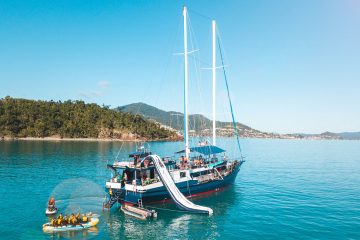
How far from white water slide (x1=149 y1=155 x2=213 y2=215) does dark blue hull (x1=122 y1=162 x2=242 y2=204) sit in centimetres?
120

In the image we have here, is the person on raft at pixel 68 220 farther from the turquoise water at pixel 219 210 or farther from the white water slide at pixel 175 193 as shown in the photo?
the white water slide at pixel 175 193

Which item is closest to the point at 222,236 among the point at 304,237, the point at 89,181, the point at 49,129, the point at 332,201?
the point at 304,237

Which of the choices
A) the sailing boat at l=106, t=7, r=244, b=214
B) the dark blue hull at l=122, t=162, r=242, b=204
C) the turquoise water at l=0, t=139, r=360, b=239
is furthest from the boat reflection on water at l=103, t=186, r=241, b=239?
the sailing boat at l=106, t=7, r=244, b=214

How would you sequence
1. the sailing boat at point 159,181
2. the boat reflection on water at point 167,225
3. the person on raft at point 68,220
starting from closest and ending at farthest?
1. the person on raft at point 68,220
2. the boat reflection on water at point 167,225
3. the sailing boat at point 159,181

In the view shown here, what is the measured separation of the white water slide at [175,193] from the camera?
117 feet

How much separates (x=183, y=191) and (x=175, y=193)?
12.8 ft

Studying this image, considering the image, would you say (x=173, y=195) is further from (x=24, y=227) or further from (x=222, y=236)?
(x=24, y=227)

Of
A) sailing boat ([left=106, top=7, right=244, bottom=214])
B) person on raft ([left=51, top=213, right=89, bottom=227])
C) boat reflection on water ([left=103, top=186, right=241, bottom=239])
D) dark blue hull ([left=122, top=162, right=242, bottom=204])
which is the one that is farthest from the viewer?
dark blue hull ([left=122, top=162, right=242, bottom=204])

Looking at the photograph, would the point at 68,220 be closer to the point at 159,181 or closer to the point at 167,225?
the point at 167,225

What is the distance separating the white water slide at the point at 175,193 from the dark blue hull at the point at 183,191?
3.93 ft

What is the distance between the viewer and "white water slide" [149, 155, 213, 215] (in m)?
35.6

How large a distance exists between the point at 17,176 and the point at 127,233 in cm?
3836

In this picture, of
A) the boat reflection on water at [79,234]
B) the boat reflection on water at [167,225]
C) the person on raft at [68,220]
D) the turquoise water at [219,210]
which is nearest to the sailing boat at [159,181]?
the boat reflection on water at [167,225]

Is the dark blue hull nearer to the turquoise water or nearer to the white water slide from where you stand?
the white water slide
